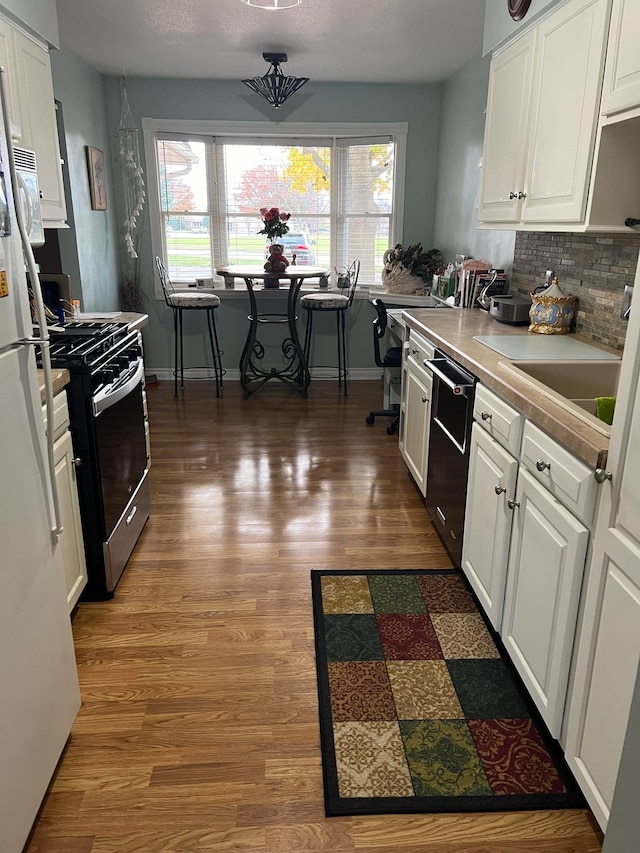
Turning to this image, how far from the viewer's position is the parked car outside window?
5.78m

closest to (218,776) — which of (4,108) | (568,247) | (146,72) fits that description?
(4,108)

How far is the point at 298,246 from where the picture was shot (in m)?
5.82

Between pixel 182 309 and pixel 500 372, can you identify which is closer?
pixel 500 372

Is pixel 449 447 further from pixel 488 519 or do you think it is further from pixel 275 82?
pixel 275 82

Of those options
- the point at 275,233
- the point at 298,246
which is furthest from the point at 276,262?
the point at 298,246

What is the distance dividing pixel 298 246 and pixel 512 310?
3109mm

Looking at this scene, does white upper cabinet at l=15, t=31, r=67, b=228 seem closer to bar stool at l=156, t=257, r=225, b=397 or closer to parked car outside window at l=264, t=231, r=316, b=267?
bar stool at l=156, t=257, r=225, b=397

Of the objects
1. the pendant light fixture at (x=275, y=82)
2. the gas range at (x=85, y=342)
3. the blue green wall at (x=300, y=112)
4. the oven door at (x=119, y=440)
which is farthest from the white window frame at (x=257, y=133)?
the oven door at (x=119, y=440)

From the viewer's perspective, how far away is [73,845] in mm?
1502

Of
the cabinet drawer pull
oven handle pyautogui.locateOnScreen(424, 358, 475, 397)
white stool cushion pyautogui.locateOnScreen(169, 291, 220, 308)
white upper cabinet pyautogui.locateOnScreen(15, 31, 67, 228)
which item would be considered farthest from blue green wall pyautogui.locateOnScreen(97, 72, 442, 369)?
the cabinet drawer pull

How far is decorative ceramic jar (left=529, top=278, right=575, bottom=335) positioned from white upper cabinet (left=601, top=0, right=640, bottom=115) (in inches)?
36.9

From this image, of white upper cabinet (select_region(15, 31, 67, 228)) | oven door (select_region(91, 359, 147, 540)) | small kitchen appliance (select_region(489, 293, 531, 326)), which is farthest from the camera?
small kitchen appliance (select_region(489, 293, 531, 326))

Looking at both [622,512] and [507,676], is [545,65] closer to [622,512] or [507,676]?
[622,512]

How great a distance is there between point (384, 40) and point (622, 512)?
386 cm
